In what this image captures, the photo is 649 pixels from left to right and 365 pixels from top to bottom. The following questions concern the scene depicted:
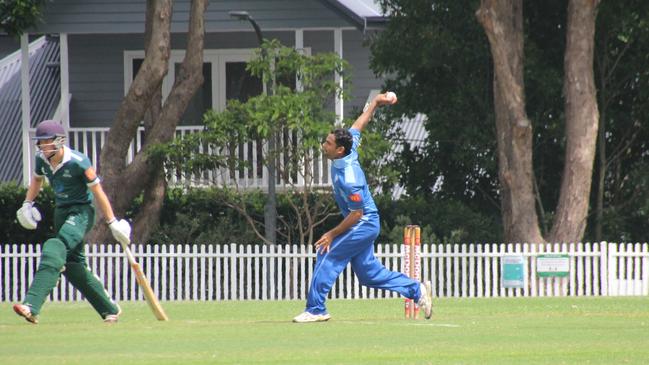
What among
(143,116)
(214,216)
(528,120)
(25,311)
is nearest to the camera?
(25,311)

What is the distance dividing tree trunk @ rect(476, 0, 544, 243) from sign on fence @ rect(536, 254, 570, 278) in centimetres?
130

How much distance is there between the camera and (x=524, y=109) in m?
22.8

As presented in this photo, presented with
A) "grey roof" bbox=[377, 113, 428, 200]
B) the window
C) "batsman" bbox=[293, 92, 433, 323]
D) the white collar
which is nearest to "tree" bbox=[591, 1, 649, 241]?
"grey roof" bbox=[377, 113, 428, 200]

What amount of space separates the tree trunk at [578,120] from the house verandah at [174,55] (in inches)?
165

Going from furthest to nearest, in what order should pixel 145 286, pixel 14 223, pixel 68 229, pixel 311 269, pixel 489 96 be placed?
pixel 489 96 → pixel 14 223 → pixel 311 269 → pixel 145 286 → pixel 68 229

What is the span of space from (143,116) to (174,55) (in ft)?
14.5

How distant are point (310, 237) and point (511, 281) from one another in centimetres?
334

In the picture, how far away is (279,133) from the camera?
902 inches

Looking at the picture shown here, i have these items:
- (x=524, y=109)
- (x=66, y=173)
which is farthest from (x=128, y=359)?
(x=524, y=109)

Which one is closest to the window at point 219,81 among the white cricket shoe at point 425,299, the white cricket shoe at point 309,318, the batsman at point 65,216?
the white cricket shoe at point 425,299

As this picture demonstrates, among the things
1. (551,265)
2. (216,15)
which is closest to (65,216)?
(551,265)

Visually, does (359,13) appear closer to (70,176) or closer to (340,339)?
(70,176)

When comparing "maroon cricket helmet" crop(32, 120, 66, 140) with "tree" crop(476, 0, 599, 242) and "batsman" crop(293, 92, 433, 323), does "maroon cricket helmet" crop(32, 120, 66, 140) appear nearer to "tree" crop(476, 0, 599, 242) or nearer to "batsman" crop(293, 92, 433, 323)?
"batsman" crop(293, 92, 433, 323)

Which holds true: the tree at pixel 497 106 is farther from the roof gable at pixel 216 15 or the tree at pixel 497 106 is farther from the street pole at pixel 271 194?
the street pole at pixel 271 194
